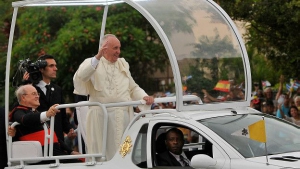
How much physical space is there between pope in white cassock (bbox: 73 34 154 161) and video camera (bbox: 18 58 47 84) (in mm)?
730

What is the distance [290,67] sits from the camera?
56.9ft

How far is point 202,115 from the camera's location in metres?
9.12

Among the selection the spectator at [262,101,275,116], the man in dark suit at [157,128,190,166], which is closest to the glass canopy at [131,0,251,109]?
the man in dark suit at [157,128,190,166]

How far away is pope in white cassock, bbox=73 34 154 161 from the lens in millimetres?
10320

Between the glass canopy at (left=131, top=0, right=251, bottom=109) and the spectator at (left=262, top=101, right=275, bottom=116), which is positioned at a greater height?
the glass canopy at (left=131, top=0, right=251, bottom=109)

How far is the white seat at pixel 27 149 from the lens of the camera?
1013 centimetres

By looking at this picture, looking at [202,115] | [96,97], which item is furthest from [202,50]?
[96,97]

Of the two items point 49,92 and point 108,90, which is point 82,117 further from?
point 108,90

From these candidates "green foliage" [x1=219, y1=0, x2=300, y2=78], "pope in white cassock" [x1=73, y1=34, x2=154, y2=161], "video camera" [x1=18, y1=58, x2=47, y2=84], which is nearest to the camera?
"pope in white cassock" [x1=73, y1=34, x2=154, y2=161]

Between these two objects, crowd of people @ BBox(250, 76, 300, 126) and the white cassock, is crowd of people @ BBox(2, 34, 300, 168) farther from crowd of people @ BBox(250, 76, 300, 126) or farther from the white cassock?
crowd of people @ BBox(250, 76, 300, 126)

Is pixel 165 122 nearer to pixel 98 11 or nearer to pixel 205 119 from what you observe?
pixel 205 119

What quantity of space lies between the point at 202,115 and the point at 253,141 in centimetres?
72

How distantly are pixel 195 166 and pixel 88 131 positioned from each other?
2561mm

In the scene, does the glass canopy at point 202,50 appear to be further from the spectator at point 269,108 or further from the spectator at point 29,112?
the spectator at point 269,108
